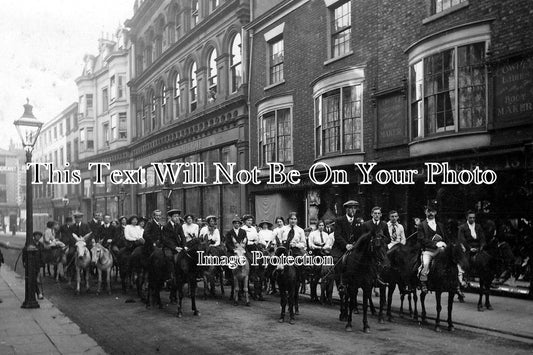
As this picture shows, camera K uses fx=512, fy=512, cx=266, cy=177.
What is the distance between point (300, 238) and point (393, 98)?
6.06 metres

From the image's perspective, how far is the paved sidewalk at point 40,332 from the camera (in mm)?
8445

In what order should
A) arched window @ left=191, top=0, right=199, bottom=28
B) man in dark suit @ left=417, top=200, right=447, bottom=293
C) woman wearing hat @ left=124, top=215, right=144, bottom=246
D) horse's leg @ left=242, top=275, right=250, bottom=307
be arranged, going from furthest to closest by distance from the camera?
1. arched window @ left=191, top=0, right=199, bottom=28
2. woman wearing hat @ left=124, top=215, right=144, bottom=246
3. horse's leg @ left=242, top=275, right=250, bottom=307
4. man in dark suit @ left=417, top=200, right=447, bottom=293

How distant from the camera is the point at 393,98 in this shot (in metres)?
16.3

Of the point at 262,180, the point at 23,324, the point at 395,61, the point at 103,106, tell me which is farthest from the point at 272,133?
the point at 103,106

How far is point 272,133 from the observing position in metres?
22.6

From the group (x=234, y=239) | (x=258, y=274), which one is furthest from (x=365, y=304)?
(x=258, y=274)

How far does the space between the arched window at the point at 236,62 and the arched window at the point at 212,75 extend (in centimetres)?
177

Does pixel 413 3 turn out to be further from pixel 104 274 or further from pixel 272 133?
pixel 104 274

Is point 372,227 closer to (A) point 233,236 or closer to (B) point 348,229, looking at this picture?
(B) point 348,229

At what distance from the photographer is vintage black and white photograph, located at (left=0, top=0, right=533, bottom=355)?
9.98 meters

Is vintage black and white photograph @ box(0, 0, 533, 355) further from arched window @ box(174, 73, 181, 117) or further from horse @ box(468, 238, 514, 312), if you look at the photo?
arched window @ box(174, 73, 181, 117)

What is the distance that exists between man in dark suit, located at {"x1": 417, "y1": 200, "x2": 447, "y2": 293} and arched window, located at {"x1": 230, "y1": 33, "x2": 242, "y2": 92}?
634 inches

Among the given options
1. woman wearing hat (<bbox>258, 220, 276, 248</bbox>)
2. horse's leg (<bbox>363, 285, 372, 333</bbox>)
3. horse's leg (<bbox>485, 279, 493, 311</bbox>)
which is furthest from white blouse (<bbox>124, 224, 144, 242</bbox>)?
horse's leg (<bbox>485, 279, 493, 311</bbox>)

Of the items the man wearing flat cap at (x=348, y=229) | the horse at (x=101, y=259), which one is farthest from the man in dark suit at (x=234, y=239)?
the horse at (x=101, y=259)
